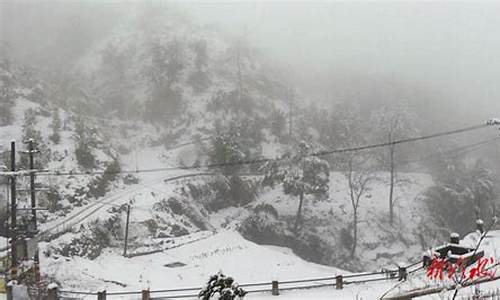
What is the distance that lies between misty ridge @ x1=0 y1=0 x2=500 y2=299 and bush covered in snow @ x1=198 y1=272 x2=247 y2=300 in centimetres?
1997

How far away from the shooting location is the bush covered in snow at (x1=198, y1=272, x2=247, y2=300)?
402 inches

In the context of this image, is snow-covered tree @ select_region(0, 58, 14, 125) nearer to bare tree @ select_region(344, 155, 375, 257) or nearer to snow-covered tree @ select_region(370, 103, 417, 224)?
bare tree @ select_region(344, 155, 375, 257)

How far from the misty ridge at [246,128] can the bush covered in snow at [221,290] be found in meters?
20.0

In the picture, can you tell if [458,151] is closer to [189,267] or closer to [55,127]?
[189,267]

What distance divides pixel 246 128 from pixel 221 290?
52471mm

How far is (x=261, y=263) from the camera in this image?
3528cm

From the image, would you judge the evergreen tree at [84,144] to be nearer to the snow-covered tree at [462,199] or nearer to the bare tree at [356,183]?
the bare tree at [356,183]

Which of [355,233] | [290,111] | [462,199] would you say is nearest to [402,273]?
[355,233]

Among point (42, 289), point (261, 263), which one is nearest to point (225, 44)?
point (261, 263)

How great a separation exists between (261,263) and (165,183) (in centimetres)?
1685

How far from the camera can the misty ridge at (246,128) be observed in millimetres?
40719

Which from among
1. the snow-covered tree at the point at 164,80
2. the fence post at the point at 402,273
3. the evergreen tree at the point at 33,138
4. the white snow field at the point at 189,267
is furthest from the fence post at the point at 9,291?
the snow-covered tree at the point at 164,80

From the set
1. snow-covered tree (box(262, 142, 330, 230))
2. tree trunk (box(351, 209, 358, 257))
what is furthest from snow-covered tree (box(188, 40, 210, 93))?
tree trunk (box(351, 209, 358, 257))

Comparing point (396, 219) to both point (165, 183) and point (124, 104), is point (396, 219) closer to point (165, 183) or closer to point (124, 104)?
point (165, 183)
